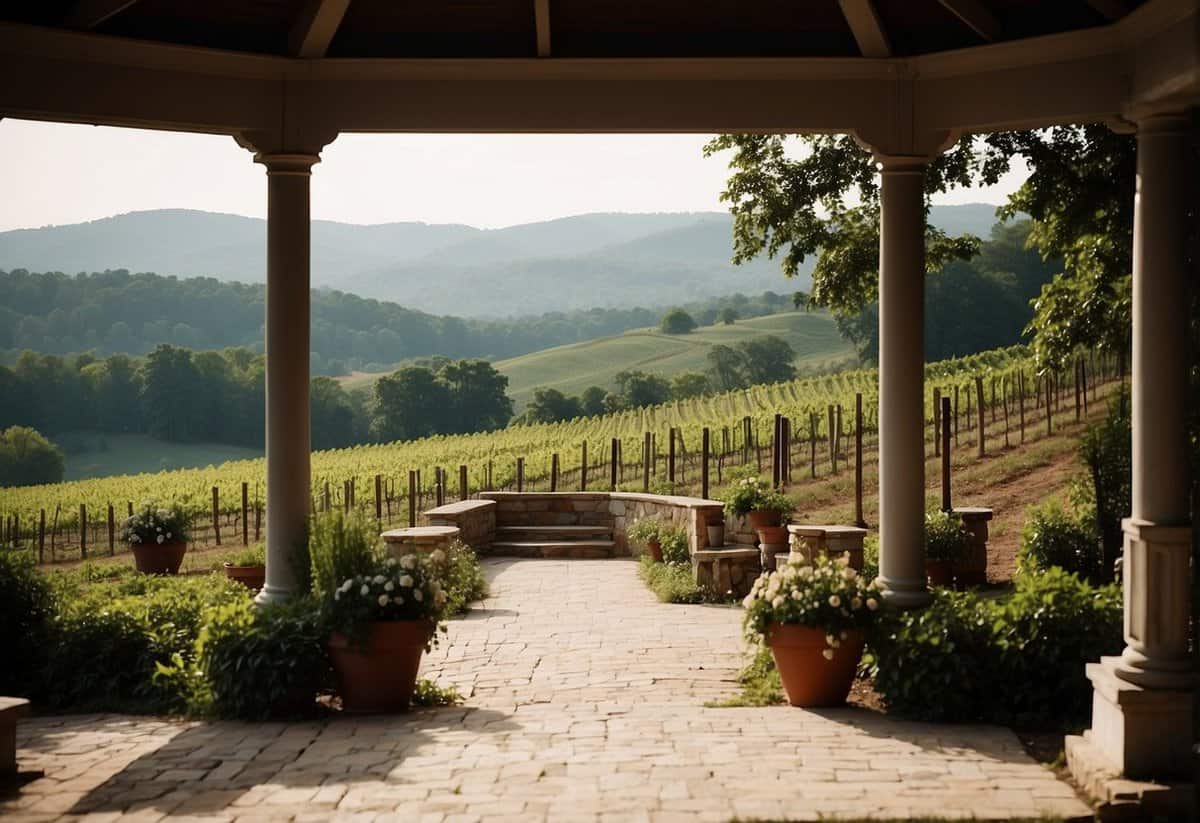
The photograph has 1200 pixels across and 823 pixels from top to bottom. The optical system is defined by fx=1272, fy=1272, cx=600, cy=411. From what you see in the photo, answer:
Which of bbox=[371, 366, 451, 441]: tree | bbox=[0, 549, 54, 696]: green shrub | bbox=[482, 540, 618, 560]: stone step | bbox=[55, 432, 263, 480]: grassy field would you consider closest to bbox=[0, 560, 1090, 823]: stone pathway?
bbox=[0, 549, 54, 696]: green shrub

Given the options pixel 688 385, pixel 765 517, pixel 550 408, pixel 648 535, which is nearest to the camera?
pixel 765 517

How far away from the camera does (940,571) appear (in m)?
11.8

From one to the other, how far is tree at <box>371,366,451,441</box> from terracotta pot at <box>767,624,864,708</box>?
1743 inches

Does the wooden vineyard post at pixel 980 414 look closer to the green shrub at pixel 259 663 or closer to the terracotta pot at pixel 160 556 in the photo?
the terracotta pot at pixel 160 556

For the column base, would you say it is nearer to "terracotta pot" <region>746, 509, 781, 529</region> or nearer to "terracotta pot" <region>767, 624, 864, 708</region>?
"terracotta pot" <region>767, 624, 864, 708</region>

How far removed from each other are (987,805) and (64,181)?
90470 millimetres

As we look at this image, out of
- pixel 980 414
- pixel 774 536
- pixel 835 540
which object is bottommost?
pixel 774 536

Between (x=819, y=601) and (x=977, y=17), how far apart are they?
131 inches

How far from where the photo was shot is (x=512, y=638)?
955 cm

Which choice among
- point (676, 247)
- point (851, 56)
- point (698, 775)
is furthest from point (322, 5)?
point (676, 247)

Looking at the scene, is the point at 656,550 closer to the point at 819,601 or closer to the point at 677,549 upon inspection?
the point at 677,549

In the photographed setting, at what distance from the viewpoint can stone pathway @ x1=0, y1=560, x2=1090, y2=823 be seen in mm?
5141

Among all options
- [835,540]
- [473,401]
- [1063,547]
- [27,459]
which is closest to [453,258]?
[473,401]

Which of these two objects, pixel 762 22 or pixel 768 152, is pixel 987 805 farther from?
pixel 768 152
